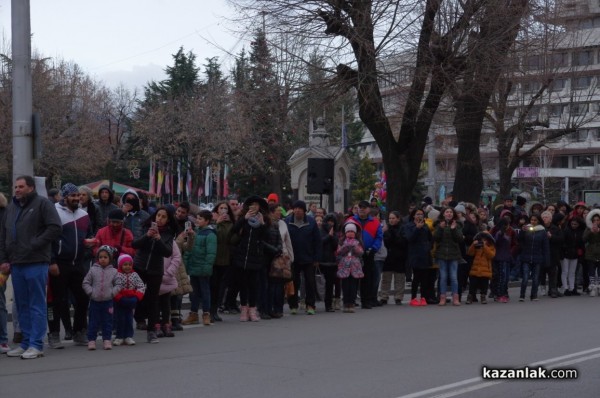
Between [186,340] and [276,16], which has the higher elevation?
[276,16]

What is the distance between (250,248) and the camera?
49.0 ft

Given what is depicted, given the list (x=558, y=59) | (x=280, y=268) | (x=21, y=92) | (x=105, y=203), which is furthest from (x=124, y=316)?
(x=558, y=59)

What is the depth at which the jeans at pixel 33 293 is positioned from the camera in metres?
11.0

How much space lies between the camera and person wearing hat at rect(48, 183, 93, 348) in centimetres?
1200

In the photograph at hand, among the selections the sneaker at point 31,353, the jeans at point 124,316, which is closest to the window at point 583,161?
the jeans at point 124,316

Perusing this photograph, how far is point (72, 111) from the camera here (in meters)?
56.8

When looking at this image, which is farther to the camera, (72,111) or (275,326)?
(72,111)

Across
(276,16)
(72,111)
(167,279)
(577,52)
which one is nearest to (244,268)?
(167,279)

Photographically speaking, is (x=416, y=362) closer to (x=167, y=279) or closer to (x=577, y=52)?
(x=167, y=279)

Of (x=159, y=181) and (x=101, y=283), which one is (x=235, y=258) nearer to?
(x=101, y=283)

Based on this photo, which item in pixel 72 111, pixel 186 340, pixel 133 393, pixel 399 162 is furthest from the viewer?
pixel 72 111

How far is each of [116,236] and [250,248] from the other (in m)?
2.91

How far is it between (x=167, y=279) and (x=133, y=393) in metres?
4.21

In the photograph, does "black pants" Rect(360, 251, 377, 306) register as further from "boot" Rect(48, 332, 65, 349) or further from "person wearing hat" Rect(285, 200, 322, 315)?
"boot" Rect(48, 332, 65, 349)
